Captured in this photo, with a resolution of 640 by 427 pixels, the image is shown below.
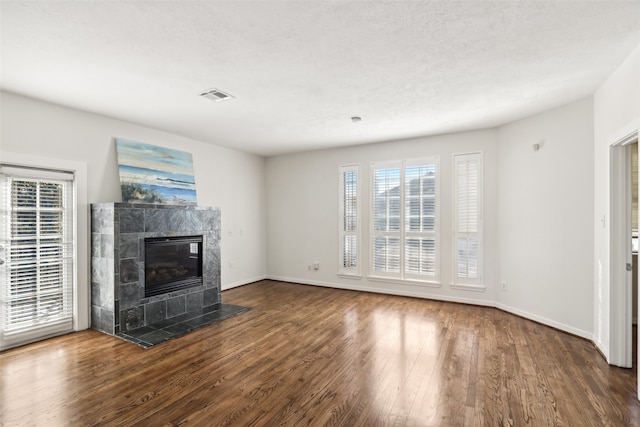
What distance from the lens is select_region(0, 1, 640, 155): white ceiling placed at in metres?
2.11

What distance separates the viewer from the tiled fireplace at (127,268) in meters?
3.85

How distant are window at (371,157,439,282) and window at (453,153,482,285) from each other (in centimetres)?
32

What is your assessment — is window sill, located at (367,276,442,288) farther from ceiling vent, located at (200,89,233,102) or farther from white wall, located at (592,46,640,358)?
ceiling vent, located at (200,89,233,102)

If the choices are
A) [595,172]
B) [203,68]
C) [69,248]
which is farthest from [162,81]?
[595,172]

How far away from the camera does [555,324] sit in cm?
397

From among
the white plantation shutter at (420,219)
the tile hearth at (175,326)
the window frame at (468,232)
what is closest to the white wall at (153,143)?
the tile hearth at (175,326)

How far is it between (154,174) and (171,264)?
4.53ft

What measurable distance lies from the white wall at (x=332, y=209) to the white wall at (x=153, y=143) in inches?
18.0

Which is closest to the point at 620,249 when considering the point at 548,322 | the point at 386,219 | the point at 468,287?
the point at 548,322

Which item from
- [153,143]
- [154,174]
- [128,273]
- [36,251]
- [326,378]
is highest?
[153,143]

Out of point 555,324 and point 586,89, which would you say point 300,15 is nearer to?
point 586,89

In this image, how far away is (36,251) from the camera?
12.0 ft

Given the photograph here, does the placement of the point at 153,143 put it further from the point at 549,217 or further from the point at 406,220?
the point at 549,217

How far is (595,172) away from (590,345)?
185 cm
